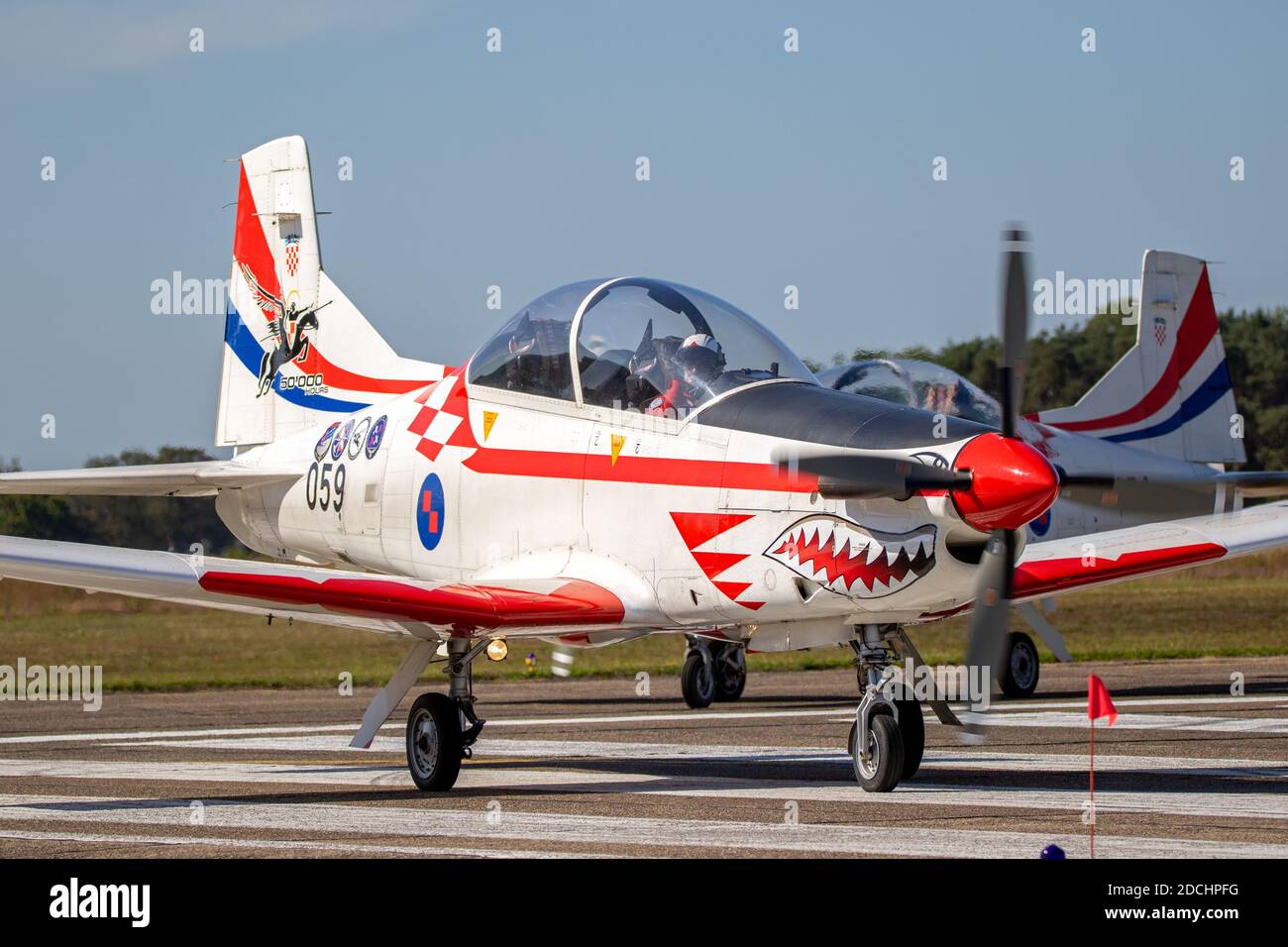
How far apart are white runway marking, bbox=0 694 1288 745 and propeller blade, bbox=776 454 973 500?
776 centimetres

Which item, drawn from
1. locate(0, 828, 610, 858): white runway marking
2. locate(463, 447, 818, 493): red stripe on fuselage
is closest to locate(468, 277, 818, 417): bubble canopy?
locate(463, 447, 818, 493): red stripe on fuselage

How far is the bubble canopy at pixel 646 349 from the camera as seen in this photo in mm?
10492

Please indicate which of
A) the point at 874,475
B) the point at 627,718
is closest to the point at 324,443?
the point at 627,718

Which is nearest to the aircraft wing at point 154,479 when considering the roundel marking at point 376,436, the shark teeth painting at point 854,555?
the roundel marking at point 376,436

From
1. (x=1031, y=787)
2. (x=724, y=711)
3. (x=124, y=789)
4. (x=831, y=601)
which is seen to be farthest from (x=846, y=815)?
(x=724, y=711)

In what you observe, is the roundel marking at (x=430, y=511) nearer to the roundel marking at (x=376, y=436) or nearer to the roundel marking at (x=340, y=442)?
the roundel marking at (x=376, y=436)

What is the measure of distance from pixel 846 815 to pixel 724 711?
8.94 m

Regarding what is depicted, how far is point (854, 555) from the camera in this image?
9.45 m

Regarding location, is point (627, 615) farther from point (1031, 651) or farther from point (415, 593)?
point (1031, 651)

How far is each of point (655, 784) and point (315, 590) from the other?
2774 mm

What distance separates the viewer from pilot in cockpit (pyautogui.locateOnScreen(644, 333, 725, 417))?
10.4 m

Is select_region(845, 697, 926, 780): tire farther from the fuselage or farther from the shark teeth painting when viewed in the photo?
the shark teeth painting

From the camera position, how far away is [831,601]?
31.8ft

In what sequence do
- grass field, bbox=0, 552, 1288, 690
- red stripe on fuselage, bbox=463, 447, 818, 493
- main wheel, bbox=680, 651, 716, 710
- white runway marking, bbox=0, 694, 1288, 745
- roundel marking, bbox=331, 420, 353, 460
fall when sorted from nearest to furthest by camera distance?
red stripe on fuselage, bbox=463, 447, 818, 493, roundel marking, bbox=331, 420, 353, 460, white runway marking, bbox=0, 694, 1288, 745, main wheel, bbox=680, 651, 716, 710, grass field, bbox=0, 552, 1288, 690
